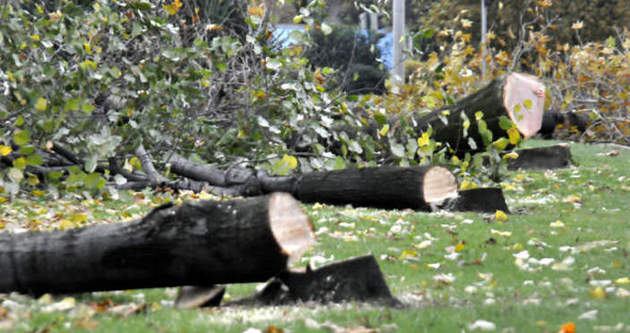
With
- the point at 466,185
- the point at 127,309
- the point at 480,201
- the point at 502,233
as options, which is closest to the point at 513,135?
the point at 480,201

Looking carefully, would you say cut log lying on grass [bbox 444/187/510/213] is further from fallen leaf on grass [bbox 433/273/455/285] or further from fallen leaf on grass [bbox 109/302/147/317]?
fallen leaf on grass [bbox 109/302/147/317]

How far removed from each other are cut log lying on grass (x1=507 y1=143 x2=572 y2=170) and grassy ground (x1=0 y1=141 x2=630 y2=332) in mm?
2806

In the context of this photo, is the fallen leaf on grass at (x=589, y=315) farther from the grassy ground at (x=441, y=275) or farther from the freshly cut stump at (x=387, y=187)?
the freshly cut stump at (x=387, y=187)

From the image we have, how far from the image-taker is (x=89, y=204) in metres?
8.05

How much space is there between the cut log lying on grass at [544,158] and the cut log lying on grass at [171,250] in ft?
30.5

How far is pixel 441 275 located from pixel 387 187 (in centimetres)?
326

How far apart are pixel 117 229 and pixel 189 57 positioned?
150 inches

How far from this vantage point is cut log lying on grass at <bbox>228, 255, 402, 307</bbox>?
4098mm

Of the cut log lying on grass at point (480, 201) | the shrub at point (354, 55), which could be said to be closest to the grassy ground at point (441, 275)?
the cut log lying on grass at point (480, 201)

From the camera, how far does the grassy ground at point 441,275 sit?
140 inches

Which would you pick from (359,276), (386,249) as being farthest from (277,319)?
(386,249)

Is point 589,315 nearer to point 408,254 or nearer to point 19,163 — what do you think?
point 408,254

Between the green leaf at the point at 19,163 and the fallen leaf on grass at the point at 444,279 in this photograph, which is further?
the green leaf at the point at 19,163

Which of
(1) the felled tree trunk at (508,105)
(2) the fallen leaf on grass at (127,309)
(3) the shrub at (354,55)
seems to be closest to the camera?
(2) the fallen leaf on grass at (127,309)
